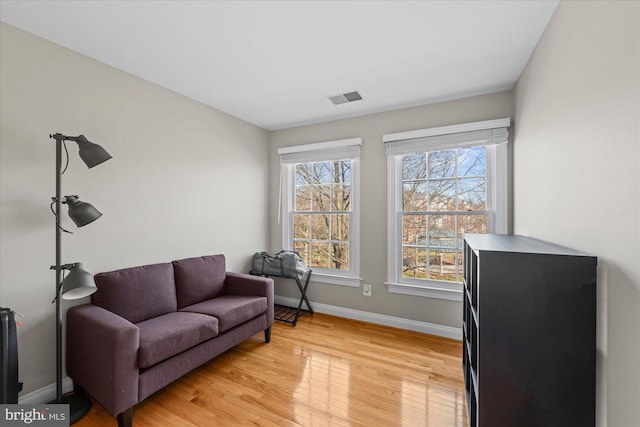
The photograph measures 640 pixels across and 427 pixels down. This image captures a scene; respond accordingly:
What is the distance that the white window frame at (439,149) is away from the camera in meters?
2.75

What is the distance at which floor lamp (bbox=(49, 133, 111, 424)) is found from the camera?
1.73 meters

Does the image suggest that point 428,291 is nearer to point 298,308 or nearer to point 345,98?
point 298,308

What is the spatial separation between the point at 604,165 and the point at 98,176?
3124mm

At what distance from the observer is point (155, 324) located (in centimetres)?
216

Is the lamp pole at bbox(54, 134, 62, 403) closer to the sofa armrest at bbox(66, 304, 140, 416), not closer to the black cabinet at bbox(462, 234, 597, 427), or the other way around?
the sofa armrest at bbox(66, 304, 140, 416)

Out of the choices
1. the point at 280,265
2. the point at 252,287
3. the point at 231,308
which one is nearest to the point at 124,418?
the point at 231,308

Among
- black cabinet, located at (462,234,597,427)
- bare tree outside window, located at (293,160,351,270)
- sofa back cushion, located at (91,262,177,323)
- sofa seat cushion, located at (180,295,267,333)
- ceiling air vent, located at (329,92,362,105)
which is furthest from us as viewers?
bare tree outside window, located at (293,160,351,270)

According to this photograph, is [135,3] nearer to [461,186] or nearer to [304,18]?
[304,18]

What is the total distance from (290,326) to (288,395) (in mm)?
1253

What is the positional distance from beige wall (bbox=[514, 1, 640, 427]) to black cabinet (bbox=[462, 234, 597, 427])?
55 mm

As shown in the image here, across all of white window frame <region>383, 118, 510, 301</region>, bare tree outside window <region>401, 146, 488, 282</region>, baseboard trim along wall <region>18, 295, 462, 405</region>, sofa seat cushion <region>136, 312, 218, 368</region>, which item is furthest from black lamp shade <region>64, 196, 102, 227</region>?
bare tree outside window <region>401, 146, 488, 282</region>

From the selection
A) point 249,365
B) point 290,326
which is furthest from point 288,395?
point 290,326

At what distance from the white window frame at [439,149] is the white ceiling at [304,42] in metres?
0.39

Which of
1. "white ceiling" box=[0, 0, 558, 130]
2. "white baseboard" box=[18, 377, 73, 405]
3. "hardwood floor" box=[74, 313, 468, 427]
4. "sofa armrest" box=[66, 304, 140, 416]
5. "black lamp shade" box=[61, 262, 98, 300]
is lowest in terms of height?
"hardwood floor" box=[74, 313, 468, 427]
